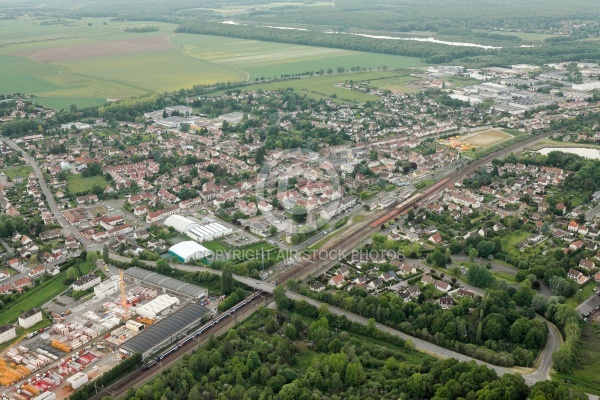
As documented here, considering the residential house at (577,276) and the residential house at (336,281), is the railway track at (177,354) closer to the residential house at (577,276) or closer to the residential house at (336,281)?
the residential house at (336,281)

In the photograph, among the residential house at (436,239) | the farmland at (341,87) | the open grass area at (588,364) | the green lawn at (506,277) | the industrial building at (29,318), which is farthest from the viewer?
the farmland at (341,87)

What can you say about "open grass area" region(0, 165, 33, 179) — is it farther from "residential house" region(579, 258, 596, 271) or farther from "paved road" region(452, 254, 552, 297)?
"residential house" region(579, 258, 596, 271)

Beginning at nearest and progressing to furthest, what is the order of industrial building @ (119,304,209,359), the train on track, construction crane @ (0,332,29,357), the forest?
the forest
the train on track
industrial building @ (119,304,209,359)
construction crane @ (0,332,29,357)

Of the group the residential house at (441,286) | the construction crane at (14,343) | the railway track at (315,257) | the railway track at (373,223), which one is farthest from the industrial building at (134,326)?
the residential house at (441,286)

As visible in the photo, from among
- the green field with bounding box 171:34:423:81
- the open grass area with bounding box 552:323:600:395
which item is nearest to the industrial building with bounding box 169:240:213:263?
the open grass area with bounding box 552:323:600:395

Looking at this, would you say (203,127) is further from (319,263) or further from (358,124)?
(319,263)
